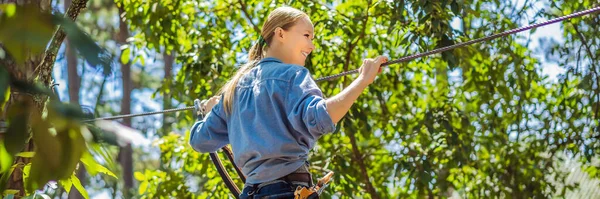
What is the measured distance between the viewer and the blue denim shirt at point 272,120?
259 cm

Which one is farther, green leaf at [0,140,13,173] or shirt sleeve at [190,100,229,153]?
shirt sleeve at [190,100,229,153]

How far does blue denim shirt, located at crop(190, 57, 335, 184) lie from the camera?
2594 millimetres

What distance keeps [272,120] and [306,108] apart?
0.20m

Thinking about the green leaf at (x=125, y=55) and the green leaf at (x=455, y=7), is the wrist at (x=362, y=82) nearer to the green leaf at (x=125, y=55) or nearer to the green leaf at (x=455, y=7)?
the green leaf at (x=455, y=7)

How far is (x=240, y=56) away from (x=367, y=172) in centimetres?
113

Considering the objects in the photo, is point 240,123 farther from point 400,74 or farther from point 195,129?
point 400,74

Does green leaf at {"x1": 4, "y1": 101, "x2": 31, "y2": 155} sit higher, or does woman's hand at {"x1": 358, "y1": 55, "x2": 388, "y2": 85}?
woman's hand at {"x1": 358, "y1": 55, "x2": 388, "y2": 85}

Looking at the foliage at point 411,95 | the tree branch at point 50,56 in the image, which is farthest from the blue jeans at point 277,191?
the foliage at point 411,95

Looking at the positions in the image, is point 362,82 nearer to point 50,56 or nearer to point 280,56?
point 280,56

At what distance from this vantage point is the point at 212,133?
9.60ft

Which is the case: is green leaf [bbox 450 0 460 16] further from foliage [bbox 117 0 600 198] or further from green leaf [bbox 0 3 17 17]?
green leaf [bbox 0 3 17 17]

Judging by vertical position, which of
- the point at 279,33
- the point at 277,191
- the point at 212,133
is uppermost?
the point at 279,33

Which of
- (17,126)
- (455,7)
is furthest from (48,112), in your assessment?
(455,7)

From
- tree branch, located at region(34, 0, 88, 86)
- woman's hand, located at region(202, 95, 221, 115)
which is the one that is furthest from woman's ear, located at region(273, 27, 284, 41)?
tree branch, located at region(34, 0, 88, 86)
